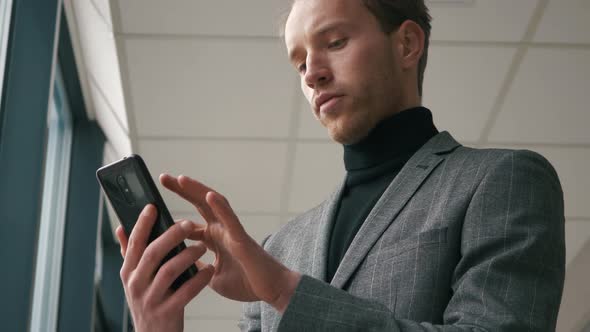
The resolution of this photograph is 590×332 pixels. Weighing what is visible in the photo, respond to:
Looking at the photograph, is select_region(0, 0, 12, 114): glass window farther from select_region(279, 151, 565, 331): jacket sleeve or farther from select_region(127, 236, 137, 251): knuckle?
select_region(279, 151, 565, 331): jacket sleeve

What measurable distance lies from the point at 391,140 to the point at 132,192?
42 cm

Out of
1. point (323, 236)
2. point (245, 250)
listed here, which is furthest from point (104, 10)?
point (245, 250)

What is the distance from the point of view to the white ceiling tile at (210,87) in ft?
10.1

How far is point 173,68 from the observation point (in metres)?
3.16

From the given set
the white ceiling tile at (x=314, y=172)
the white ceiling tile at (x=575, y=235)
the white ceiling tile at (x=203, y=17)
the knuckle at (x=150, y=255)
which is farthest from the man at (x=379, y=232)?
the white ceiling tile at (x=575, y=235)

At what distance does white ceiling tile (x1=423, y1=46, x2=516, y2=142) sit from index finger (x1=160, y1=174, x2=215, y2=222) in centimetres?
231

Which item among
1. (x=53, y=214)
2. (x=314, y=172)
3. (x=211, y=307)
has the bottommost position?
(x=211, y=307)

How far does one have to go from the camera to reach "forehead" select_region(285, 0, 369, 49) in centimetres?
124

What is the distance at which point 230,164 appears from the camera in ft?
12.4

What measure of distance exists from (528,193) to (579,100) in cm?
253

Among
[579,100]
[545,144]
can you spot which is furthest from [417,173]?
[545,144]

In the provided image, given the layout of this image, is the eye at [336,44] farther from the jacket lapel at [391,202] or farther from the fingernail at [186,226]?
the fingernail at [186,226]

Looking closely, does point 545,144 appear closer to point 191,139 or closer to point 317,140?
point 317,140

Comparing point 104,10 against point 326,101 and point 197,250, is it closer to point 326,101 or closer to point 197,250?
point 326,101
